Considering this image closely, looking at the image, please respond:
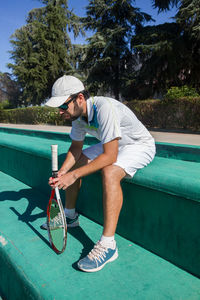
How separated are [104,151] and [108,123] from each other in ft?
0.69

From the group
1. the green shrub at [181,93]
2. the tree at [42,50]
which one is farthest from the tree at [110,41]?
the tree at [42,50]

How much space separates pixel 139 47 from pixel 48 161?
1529cm

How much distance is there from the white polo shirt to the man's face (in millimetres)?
90

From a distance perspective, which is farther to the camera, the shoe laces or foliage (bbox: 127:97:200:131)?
foliage (bbox: 127:97:200:131)

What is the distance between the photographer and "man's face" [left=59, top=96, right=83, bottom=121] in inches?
80.0

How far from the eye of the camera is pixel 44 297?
4.74 ft

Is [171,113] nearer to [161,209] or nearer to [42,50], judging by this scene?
[161,209]

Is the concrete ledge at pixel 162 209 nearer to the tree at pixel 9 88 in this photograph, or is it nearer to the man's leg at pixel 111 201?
the man's leg at pixel 111 201

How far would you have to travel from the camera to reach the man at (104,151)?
5.82ft

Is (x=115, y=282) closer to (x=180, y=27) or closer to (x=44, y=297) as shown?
(x=44, y=297)

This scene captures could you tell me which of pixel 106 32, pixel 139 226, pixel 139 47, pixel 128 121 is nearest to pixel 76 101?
pixel 128 121

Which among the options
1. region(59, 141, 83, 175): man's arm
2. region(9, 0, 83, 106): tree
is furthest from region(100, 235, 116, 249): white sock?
region(9, 0, 83, 106): tree

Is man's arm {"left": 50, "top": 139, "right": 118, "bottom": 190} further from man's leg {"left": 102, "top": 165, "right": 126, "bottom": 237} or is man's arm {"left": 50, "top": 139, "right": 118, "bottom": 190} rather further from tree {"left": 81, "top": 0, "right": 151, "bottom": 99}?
tree {"left": 81, "top": 0, "right": 151, "bottom": 99}

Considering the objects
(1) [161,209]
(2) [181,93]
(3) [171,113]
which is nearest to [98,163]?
(1) [161,209]
